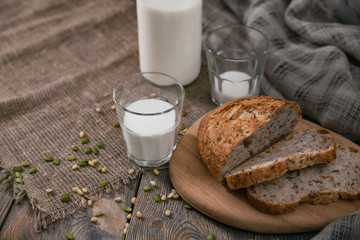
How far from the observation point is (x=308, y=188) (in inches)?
78.4

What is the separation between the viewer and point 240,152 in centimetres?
207

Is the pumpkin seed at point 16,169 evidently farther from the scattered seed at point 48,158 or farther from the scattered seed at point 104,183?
the scattered seed at point 104,183

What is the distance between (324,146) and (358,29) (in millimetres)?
881

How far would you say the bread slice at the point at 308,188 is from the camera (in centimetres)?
195

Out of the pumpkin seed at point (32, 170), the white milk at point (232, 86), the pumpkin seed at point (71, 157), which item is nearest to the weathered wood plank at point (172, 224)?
the pumpkin seed at point (71, 157)

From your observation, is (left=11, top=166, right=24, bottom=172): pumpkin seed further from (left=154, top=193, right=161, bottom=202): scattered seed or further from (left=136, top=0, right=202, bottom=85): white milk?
(left=136, top=0, right=202, bottom=85): white milk

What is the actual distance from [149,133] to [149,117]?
0.08m

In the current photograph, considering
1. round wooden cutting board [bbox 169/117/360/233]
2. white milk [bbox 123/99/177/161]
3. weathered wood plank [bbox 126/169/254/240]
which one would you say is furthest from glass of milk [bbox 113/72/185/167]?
weathered wood plank [bbox 126/169/254/240]

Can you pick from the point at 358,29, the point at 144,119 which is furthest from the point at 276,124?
the point at 358,29

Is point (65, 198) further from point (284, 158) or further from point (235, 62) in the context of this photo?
point (235, 62)

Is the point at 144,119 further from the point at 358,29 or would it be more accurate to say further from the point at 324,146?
the point at 358,29

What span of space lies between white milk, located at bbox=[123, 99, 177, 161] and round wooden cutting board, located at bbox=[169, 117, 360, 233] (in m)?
0.10

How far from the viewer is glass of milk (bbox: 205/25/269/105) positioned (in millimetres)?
2604

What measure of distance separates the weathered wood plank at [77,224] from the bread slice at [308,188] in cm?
62
